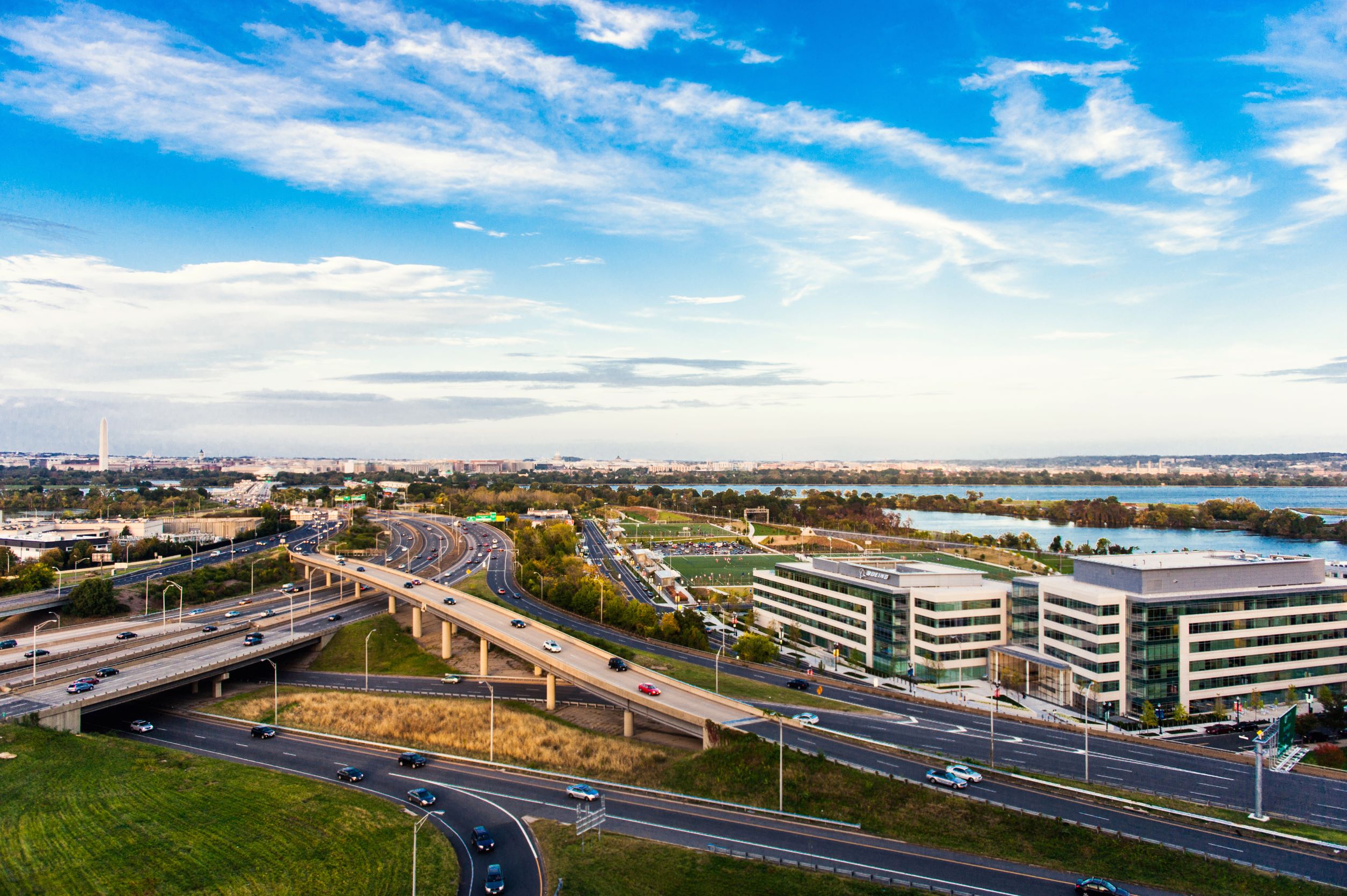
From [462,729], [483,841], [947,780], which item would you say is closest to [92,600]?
[462,729]

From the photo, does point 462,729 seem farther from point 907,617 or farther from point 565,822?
point 907,617

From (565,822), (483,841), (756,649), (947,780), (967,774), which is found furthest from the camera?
(756,649)

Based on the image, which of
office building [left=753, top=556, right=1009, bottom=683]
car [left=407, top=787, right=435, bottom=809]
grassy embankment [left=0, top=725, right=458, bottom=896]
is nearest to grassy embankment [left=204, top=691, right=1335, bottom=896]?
car [left=407, top=787, right=435, bottom=809]

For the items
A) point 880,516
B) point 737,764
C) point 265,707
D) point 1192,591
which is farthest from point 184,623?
point 880,516

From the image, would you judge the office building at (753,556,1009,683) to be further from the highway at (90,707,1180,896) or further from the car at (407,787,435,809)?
the car at (407,787,435,809)

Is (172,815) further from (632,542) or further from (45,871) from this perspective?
(632,542)

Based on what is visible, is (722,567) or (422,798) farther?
(722,567)
